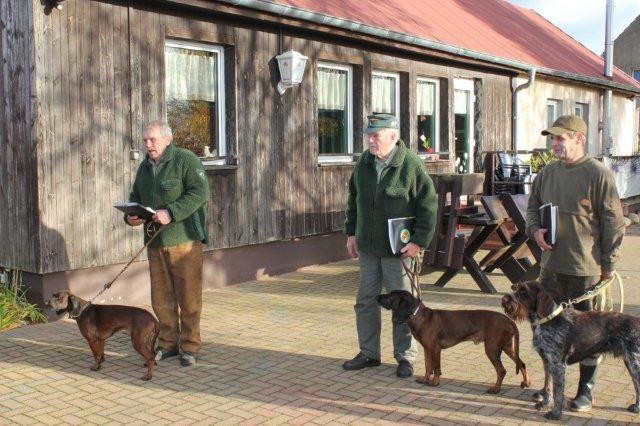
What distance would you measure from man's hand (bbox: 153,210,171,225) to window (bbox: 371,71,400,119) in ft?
21.4

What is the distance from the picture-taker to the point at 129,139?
8.05 m

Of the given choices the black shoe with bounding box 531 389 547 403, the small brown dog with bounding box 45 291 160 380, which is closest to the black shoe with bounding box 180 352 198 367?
the small brown dog with bounding box 45 291 160 380

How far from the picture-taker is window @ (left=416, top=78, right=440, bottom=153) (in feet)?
42.9

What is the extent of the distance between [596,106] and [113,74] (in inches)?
640

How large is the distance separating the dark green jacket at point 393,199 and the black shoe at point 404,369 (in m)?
0.85

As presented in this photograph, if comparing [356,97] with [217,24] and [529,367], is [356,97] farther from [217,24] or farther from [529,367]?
[529,367]

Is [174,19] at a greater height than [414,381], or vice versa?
[174,19]

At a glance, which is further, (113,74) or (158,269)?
(113,74)

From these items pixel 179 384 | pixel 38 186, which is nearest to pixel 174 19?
pixel 38 186

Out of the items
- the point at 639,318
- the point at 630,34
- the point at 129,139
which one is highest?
the point at 630,34

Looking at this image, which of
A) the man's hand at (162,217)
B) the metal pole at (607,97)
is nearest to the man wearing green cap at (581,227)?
the man's hand at (162,217)

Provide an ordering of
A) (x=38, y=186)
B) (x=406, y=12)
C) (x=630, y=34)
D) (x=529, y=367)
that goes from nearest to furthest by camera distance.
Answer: (x=529, y=367), (x=38, y=186), (x=406, y=12), (x=630, y=34)

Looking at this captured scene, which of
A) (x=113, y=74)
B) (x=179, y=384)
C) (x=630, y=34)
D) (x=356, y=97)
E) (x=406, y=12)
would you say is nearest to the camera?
(x=179, y=384)

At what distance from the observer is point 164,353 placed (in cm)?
618
